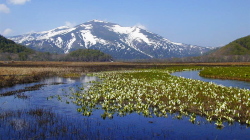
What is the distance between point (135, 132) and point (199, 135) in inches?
157

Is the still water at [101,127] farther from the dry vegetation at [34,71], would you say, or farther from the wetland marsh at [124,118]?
the dry vegetation at [34,71]

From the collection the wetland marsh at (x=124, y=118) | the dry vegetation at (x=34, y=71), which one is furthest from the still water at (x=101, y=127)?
the dry vegetation at (x=34, y=71)

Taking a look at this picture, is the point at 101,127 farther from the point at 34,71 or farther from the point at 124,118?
the point at 34,71

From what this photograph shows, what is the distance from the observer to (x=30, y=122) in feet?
60.4

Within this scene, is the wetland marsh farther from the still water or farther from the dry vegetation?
the dry vegetation

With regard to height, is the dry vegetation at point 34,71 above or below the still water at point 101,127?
above

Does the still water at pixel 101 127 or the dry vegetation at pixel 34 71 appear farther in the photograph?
the dry vegetation at pixel 34 71

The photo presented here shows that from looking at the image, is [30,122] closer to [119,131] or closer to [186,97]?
[119,131]

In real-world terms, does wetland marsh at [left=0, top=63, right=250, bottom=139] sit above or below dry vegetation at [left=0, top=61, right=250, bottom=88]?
below

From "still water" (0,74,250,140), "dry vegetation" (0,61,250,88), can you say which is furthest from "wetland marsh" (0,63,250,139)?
"dry vegetation" (0,61,250,88)

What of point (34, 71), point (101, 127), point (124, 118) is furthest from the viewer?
point (34, 71)

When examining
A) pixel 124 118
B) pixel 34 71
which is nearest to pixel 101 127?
pixel 124 118

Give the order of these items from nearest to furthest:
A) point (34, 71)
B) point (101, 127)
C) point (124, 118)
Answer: point (101, 127)
point (124, 118)
point (34, 71)

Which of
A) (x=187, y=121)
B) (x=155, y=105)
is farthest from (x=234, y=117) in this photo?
(x=155, y=105)
